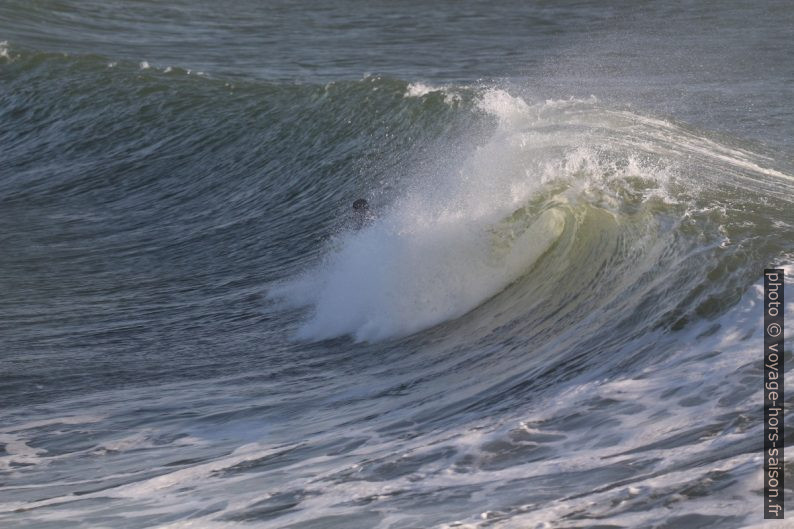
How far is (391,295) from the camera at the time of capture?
952 cm

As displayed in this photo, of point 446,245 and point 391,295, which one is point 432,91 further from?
point 391,295

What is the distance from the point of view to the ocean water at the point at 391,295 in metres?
5.62

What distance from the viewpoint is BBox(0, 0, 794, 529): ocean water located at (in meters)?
5.62

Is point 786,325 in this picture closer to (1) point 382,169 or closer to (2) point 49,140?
(1) point 382,169

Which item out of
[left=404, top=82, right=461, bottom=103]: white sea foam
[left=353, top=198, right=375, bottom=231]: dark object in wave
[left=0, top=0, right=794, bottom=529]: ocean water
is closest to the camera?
[left=0, top=0, right=794, bottom=529]: ocean water

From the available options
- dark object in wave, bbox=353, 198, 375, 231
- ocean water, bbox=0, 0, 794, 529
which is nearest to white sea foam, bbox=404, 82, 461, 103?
ocean water, bbox=0, 0, 794, 529

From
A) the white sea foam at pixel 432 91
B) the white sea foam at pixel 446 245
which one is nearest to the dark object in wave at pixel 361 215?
the white sea foam at pixel 446 245

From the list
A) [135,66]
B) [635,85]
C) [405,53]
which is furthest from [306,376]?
[405,53]

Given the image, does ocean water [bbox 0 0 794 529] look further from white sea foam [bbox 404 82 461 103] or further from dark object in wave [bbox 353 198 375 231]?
dark object in wave [bbox 353 198 375 231]

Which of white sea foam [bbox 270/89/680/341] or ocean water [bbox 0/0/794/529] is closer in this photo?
ocean water [bbox 0/0/794/529]

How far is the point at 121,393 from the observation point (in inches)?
325

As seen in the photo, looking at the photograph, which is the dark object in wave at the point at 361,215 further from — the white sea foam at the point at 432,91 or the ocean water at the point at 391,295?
the white sea foam at the point at 432,91

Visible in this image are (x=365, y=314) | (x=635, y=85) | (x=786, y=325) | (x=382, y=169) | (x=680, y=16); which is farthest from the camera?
(x=680, y=16)

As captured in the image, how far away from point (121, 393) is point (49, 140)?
11.3 metres
